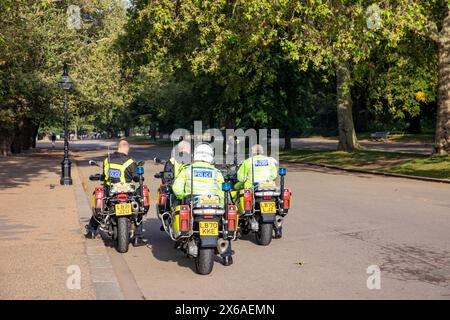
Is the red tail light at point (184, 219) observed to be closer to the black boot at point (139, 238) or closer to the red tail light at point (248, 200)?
the red tail light at point (248, 200)

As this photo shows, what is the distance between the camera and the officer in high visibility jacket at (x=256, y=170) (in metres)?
9.69

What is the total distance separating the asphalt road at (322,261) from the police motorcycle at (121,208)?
0.30 meters

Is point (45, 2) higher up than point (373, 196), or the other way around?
point (45, 2)

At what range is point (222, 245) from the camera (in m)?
7.73

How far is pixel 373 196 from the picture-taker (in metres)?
15.7

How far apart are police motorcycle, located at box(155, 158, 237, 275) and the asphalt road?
0.25m

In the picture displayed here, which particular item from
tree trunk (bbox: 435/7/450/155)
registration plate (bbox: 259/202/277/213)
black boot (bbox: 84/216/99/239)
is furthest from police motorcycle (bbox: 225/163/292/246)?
tree trunk (bbox: 435/7/450/155)

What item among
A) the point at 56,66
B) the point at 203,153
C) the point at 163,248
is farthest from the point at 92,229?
the point at 56,66

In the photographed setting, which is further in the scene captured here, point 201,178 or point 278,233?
point 278,233

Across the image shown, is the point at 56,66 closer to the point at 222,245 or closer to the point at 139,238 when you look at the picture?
the point at 139,238

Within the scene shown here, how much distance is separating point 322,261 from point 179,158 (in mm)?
2604
